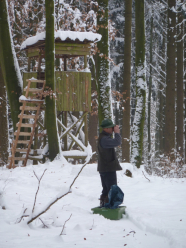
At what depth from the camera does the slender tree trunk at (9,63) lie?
12.1m

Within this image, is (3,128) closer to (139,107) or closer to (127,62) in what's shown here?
(139,107)

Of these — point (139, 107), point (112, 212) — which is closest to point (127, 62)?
point (139, 107)

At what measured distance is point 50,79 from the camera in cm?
1165

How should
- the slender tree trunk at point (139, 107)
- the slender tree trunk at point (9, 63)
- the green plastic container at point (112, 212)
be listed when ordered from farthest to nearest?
1. the slender tree trunk at point (139, 107)
2. the slender tree trunk at point (9, 63)
3. the green plastic container at point (112, 212)

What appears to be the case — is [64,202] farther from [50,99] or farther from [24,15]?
[24,15]

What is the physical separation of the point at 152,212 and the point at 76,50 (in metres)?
→ 8.69

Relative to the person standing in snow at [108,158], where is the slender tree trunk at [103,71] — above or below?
above

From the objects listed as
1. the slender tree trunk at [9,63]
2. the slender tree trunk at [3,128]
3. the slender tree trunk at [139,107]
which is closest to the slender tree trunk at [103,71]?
the slender tree trunk at [139,107]

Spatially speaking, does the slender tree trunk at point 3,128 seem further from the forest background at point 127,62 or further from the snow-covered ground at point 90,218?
the snow-covered ground at point 90,218

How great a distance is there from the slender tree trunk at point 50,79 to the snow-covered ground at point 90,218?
8.70 feet

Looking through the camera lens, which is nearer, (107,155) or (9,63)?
(107,155)

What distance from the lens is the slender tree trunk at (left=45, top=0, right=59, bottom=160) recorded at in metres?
11.6

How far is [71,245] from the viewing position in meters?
4.27

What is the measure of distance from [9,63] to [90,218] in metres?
8.17
